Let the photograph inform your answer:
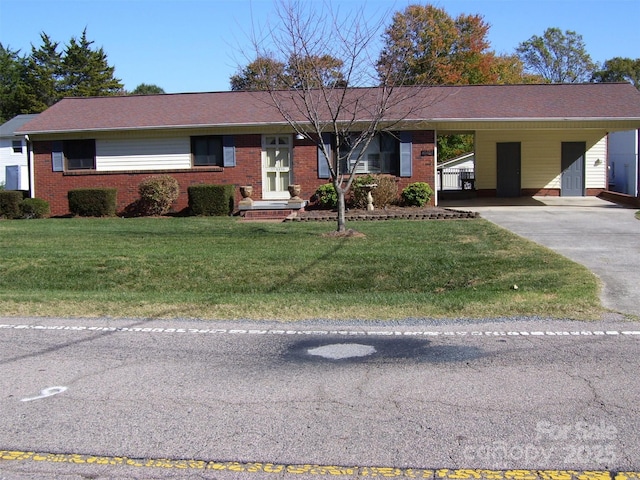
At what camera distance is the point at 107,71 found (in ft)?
213

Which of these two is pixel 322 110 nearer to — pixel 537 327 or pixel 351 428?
pixel 537 327

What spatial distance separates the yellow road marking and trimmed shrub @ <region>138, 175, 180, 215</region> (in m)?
19.0

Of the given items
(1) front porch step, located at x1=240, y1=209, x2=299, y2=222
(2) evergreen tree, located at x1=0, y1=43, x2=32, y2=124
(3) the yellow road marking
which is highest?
(2) evergreen tree, located at x1=0, y1=43, x2=32, y2=124

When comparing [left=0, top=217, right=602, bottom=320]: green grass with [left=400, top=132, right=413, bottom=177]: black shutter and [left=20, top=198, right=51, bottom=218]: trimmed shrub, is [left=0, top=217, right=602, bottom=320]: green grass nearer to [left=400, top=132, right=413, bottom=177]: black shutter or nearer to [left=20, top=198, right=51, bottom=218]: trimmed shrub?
[left=400, top=132, right=413, bottom=177]: black shutter

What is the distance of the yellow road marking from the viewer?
3982 mm

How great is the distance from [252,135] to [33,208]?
793 centimetres

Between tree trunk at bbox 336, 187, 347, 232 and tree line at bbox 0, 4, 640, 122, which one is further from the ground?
tree line at bbox 0, 4, 640, 122

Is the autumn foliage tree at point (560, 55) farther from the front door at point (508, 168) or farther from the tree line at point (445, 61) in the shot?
the front door at point (508, 168)

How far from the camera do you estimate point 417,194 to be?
22375mm

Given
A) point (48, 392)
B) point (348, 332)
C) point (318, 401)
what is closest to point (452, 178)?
point (348, 332)

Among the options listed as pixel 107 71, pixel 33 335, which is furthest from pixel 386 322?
pixel 107 71

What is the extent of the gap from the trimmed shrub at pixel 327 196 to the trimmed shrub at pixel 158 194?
16.5 ft

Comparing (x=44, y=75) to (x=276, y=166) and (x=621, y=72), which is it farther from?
(x=621, y=72)

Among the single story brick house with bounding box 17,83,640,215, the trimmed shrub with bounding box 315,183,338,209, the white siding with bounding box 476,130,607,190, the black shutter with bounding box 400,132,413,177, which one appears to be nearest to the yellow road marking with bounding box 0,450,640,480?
the single story brick house with bounding box 17,83,640,215
